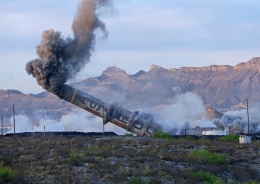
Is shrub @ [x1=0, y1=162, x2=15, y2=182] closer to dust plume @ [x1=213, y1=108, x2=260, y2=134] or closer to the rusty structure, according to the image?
the rusty structure

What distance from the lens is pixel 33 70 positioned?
6106 cm

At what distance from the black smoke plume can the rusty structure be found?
133 cm

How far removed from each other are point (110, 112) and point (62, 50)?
7002 millimetres

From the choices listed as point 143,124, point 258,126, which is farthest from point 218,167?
point 258,126

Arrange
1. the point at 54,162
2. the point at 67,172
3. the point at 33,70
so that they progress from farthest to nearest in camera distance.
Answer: the point at 33,70
the point at 54,162
the point at 67,172

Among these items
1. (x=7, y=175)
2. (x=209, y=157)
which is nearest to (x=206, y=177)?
(x=209, y=157)

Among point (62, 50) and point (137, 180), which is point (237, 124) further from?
point (137, 180)

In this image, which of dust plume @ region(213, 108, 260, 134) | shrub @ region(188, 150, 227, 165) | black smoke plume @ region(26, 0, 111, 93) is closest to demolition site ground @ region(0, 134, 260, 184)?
shrub @ region(188, 150, 227, 165)

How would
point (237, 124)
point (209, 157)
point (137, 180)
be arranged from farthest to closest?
point (237, 124) → point (209, 157) → point (137, 180)

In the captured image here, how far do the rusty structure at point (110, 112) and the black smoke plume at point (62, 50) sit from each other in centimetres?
133

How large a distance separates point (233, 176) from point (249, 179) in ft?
2.27

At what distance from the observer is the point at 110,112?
6197 centimetres

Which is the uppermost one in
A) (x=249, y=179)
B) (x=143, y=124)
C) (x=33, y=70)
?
(x=33, y=70)

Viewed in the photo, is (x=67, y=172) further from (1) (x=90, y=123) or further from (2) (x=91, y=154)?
(1) (x=90, y=123)
